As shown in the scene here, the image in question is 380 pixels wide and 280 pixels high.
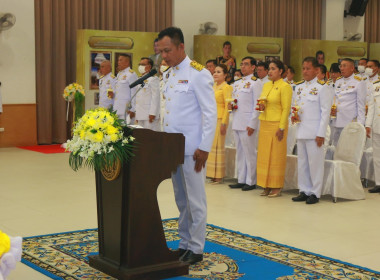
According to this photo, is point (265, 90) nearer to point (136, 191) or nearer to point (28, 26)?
point (136, 191)

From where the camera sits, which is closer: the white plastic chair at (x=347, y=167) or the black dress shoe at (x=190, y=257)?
the black dress shoe at (x=190, y=257)

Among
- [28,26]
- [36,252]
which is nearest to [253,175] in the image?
[36,252]

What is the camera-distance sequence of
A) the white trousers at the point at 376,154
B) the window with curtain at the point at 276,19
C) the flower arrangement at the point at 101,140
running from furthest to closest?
the window with curtain at the point at 276,19
the white trousers at the point at 376,154
the flower arrangement at the point at 101,140

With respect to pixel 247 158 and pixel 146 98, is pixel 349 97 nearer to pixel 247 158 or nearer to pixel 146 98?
pixel 247 158

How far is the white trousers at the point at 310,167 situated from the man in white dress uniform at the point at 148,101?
2856mm

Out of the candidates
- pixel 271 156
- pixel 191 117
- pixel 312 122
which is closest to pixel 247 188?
pixel 271 156

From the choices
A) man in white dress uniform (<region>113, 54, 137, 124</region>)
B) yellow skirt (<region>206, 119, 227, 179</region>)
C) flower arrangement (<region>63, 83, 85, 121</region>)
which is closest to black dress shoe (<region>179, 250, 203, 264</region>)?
yellow skirt (<region>206, 119, 227, 179</region>)

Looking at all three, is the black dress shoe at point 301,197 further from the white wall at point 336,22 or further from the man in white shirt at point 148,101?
the white wall at point 336,22

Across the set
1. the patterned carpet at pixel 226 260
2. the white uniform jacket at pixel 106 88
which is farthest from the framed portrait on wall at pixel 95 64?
the patterned carpet at pixel 226 260

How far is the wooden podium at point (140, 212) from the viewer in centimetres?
424

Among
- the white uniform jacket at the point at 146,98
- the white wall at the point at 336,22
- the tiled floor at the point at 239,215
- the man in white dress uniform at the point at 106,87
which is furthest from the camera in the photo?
the white wall at the point at 336,22

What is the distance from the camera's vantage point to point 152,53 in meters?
13.1

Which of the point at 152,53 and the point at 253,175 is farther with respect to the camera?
the point at 152,53

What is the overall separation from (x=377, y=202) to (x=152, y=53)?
672cm
